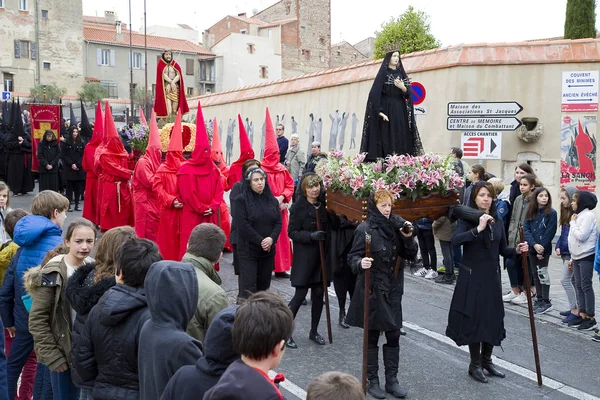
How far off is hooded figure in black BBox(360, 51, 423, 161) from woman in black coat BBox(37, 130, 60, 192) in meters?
12.4

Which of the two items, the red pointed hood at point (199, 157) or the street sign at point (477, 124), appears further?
the street sign at point (477, 124)

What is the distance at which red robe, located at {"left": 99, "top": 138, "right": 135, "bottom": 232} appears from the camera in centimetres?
1332

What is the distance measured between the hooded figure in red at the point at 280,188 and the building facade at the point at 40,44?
54092mm

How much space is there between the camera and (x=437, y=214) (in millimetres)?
6875

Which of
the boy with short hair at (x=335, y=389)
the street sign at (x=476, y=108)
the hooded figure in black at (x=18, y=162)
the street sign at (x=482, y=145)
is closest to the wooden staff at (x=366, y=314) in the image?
the boy with short hair at (x=335, y=389)

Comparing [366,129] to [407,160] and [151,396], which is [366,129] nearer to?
[407,160]

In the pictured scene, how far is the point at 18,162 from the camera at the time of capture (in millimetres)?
20172

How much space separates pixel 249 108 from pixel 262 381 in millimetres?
20502

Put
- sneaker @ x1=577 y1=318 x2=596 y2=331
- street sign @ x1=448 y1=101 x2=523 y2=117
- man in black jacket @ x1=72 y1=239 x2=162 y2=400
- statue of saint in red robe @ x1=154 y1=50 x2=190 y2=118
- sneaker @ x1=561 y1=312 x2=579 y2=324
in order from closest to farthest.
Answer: man in black jacket @ x1=72 y1=239 x2=162 y2=400 → sneaker @ x1=577 y1=318 x2=596 y2=331 → sneaker @ x1=561 y1=312 x2=579 y2=324 → street sign @ x1=448 y1=101 x2=523 y2=117 → statue of saint in red robe @ x1=154 y1=50 x2=190 y2=118

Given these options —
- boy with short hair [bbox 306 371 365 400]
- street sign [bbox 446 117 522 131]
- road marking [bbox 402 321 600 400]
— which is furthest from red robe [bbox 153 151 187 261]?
boy with short hair [bbox 306 371 365 400]

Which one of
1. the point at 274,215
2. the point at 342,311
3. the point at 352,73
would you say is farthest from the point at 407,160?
the point at 352,73

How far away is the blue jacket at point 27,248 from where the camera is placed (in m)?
5.26

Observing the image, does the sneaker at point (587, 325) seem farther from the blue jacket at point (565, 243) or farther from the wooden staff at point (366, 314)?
the wooden staff at point (366, 314)

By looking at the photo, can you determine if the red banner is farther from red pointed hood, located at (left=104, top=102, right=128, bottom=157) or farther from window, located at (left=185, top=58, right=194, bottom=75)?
window, located at (left=185, top=58, right=194, bottom=75)
